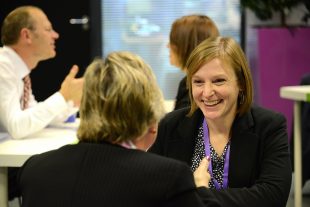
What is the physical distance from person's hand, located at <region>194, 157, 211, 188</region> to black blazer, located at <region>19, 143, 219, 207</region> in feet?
1.23

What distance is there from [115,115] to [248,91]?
0.77 meters

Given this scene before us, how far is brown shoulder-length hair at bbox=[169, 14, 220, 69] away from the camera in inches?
108

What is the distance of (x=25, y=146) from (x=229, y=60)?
102 cm

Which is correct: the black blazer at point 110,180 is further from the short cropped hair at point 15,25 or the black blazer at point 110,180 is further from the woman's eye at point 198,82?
the short cropped hair at point 15,25

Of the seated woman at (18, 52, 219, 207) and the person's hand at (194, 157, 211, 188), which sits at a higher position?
the seated woman at (18, 52, 219, 207)

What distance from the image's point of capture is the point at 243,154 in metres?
1.82

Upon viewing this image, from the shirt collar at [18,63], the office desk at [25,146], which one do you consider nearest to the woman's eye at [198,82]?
the office desk at [25,146]

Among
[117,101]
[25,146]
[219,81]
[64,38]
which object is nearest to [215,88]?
[219,81]

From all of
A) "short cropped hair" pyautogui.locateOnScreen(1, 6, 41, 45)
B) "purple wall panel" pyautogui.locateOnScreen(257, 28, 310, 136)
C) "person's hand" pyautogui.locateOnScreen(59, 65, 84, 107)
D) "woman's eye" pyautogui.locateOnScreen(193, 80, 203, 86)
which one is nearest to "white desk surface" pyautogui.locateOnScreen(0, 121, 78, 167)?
"person's hand" pyautogui.locateOnScreen(59, 65, 84, 107)

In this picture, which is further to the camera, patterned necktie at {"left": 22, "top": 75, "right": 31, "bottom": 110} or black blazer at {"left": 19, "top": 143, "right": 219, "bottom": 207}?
patterned necktie at {"left": 22, "top": 75, "right": 31, "bottom": 110}

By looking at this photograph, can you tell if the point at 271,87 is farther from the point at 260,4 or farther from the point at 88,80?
the point at 88,80

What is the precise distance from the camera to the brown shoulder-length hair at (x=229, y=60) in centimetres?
184

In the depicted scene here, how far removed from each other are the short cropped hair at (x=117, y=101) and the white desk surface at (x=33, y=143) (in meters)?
1.01

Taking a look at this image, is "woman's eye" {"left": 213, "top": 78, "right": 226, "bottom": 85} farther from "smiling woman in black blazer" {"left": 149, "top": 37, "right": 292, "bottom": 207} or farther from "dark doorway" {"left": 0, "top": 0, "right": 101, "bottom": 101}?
"dark doorway" {"left": 0, "top": 0, "right": 101, "bottom": 101}
